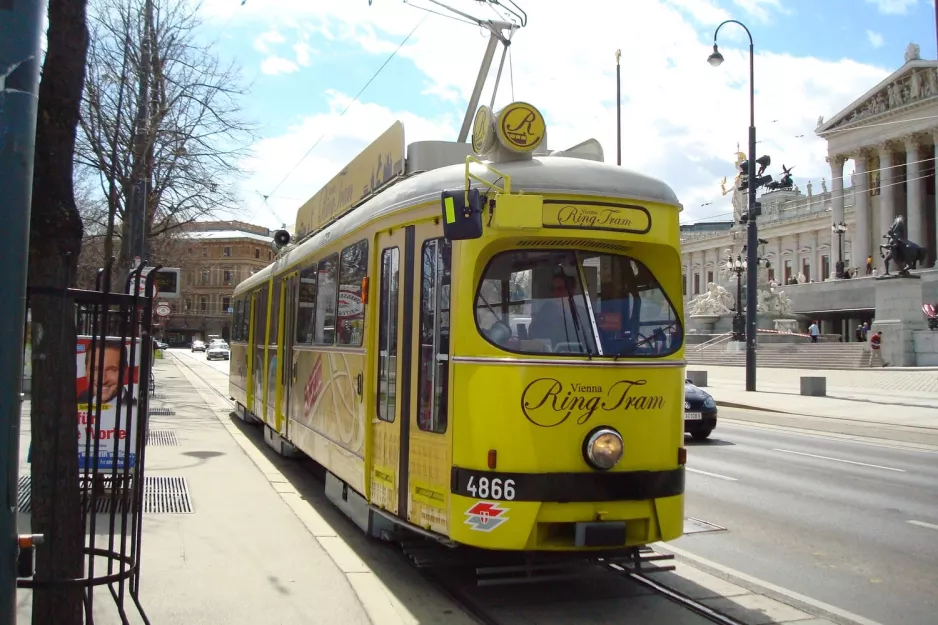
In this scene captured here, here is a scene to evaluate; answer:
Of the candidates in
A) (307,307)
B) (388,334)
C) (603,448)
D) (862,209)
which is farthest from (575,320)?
(862,209)

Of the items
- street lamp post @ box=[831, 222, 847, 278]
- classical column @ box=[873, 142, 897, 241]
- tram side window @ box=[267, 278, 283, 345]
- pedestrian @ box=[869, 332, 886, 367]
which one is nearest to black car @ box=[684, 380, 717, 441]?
tram side window @ box=[267, 278, 283, 345]

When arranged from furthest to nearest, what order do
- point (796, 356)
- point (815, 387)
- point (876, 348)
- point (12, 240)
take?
point (796, 356) → point (876, 348) → point (815, 387) → point (12, 240)

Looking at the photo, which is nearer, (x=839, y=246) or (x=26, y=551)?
(x=26, y=551)

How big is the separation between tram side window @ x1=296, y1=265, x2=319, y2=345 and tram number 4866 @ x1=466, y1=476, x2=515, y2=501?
4.21 m

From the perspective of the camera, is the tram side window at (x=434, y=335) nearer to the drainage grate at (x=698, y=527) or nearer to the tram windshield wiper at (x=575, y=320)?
the tram windshield wiper at (x=575, y=320)

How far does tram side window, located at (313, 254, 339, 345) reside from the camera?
838cm

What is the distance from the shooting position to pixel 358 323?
727 cm

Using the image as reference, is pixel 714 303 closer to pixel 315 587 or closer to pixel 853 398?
pixel 853 398

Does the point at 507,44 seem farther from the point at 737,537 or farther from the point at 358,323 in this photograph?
the point at 737,537

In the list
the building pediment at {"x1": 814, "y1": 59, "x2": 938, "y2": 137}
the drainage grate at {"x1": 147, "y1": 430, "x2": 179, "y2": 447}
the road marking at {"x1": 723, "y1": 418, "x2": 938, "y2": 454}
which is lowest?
the road marking at {"x1": 723, "y1": 418, "x2": 938, "y2": 454}

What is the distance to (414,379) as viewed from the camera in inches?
243

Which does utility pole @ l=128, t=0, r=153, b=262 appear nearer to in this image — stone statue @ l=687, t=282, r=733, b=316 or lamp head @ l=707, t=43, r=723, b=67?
lamp head @ l=707, t=43, r=723, b=67

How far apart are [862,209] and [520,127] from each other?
8292 cm

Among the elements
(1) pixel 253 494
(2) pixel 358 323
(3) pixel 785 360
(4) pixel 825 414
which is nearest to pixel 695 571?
(2) pixel 358 323
